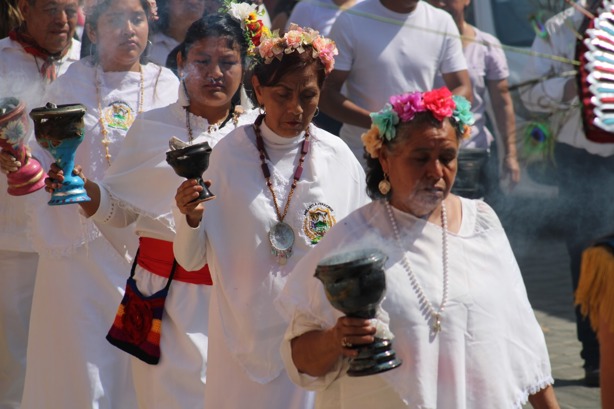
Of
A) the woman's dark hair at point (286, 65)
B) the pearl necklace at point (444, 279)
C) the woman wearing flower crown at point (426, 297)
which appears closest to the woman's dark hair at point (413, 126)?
the woman wearing flower crown at point (426, 297)

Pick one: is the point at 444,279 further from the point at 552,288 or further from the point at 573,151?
the point at 552,288

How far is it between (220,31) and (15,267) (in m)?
2.21

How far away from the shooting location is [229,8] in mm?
5539

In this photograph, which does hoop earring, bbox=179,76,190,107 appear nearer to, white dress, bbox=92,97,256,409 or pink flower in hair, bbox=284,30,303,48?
white dress, bbox=92,97,256,409

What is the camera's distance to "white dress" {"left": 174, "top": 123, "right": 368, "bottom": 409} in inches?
190

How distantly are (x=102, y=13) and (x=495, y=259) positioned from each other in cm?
292

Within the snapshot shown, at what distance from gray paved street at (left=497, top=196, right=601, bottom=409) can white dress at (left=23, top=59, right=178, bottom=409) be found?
221 centimetres

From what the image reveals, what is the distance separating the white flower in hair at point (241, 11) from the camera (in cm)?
541

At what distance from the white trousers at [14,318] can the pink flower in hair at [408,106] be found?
3.57 m

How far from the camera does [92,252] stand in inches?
244

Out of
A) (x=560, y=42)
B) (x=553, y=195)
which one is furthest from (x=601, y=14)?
(x=553, y=195)

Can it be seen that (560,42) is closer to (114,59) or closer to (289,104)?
(289,104)

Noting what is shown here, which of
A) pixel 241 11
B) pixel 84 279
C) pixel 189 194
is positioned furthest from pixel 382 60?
pixel 189 194

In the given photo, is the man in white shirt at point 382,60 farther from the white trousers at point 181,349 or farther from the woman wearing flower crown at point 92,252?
the white trousers at point 181,349
